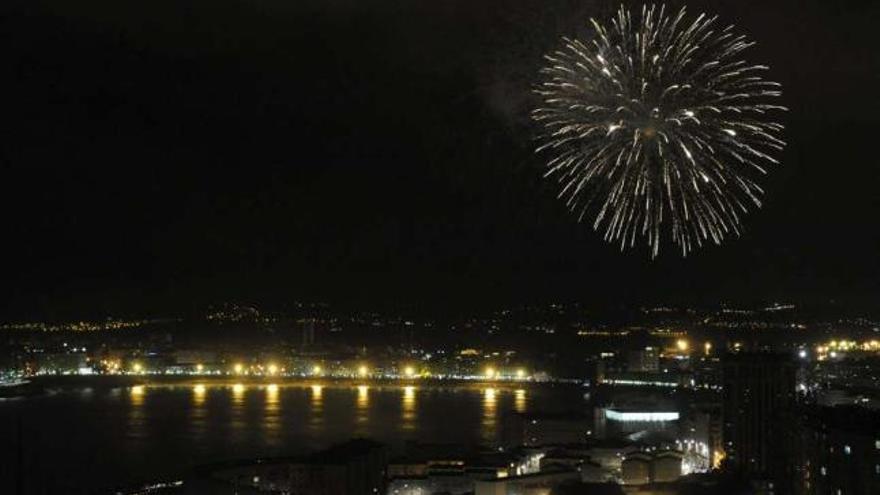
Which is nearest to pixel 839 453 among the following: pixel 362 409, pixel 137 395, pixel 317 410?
pixel 362 409

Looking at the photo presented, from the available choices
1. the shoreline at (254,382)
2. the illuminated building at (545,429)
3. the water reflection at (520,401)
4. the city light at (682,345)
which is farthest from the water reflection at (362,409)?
the city light at (682,345)

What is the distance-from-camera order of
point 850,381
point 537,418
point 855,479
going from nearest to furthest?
1. point 855,479
2. point 537,418
3. point 850,381

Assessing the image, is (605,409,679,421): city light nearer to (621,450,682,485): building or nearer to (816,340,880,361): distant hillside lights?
(816,340,880,361): distant hillside lights

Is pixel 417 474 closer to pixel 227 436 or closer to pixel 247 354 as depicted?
pixel 227 436

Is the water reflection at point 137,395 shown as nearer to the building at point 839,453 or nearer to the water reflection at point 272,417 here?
the water reflection at point 272,417

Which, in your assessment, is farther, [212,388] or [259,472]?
[212,388]

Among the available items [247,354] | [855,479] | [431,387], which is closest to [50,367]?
[247,354]

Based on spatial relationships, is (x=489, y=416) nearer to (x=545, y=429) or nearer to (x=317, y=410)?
(x=317, y=410)
